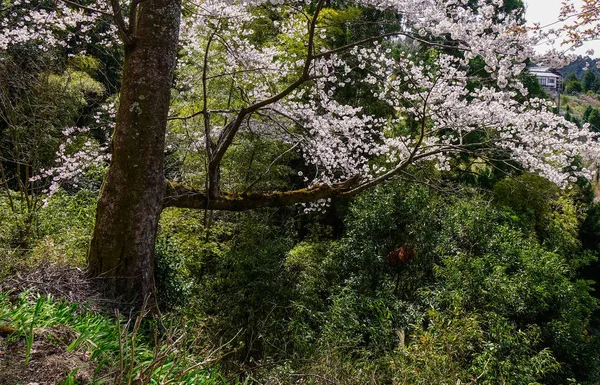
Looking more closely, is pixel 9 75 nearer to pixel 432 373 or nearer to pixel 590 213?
pixel 432 373

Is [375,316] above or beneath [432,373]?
beneath

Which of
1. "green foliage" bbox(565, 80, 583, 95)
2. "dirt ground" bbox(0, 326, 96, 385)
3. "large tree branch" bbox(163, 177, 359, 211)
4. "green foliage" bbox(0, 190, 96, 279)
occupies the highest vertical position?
"green foliage" bbox(565, 80, 583, 95)

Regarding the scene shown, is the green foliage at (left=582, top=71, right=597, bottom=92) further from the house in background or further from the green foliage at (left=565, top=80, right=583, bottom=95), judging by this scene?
the house in background

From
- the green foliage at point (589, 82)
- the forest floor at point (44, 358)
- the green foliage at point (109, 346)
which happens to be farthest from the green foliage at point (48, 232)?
the green foliage at point (589, 82)

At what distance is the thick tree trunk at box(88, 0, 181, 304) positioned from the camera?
3.27 meters

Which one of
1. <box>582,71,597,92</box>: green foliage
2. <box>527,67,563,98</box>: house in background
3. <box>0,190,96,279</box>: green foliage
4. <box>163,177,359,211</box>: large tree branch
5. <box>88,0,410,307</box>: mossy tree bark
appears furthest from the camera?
<box>582,71,597,92</box>: green foliage

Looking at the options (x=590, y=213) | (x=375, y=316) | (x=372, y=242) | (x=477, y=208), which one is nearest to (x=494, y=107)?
(x=477, y=208)

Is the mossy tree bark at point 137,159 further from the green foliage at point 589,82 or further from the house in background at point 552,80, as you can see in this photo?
the green foliage at point 589,82

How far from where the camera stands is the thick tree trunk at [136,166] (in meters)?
3.27

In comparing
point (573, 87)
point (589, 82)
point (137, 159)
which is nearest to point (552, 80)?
point (573, 87)

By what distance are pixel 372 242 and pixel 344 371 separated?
3831mm

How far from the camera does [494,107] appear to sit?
5469 millimetres

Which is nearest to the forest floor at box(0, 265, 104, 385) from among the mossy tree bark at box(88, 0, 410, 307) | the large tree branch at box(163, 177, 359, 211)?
the mossy tree bark at box(88, 0, 410, 307)

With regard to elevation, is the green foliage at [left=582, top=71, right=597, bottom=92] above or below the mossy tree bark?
above
